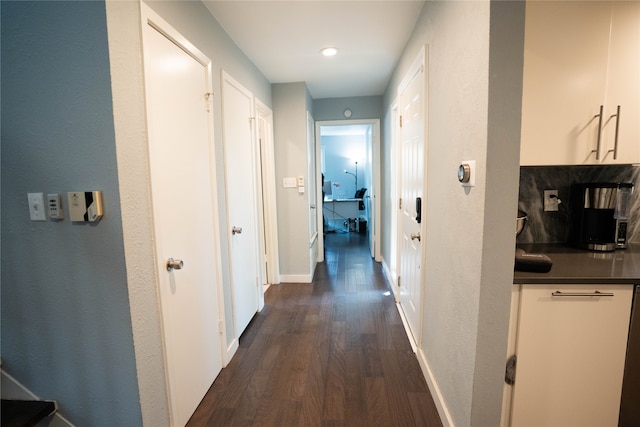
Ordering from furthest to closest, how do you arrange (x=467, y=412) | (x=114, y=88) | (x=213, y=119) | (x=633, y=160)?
(x=213, y=119) < (x=633, y=160) < (x=467, y=412) < (x=114, y=88)

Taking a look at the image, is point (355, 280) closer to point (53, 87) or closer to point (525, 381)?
point (525, 381)

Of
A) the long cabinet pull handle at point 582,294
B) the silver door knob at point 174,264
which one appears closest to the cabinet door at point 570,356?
the long cabinet pull handle at point 582,294

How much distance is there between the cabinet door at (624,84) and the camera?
4.30 feet

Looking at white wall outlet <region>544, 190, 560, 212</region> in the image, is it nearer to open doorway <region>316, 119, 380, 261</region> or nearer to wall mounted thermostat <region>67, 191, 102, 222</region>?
wall mounted thermostat <region>67, 191, 102, 222</region>

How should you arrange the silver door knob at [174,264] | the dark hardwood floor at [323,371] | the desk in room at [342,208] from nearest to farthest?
1. the silver door knob at [174,264]
2. the dark hardwood floor at [323,371]
3. the desk in room at [342,208]

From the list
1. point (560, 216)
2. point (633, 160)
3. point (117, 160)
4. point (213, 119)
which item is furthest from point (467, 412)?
point (213, 119)

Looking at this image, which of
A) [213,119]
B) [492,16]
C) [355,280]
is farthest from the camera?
[355,280]

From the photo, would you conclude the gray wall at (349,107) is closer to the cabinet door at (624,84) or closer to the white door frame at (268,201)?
the white door frame at (268,201)

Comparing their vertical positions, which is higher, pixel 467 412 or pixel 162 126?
pixel 162 126

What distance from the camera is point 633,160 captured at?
140 cm

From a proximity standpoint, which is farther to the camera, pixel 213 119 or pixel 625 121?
pixel 213 119

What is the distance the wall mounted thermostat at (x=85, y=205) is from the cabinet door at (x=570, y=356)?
5.98 feet

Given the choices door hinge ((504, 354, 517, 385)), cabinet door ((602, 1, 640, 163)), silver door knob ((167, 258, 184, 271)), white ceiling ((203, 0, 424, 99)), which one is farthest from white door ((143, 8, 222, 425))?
cabinet door ((602, 1, 640, 163))

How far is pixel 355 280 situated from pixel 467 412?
2569mm
